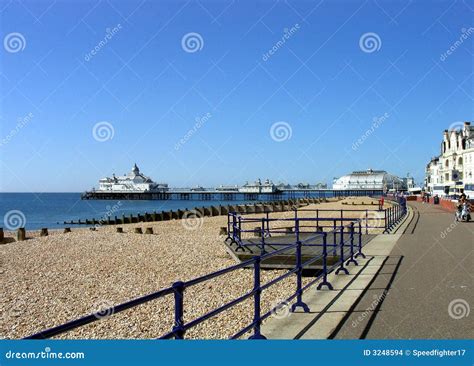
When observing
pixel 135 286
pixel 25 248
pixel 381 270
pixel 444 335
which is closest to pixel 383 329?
pixel 444 335

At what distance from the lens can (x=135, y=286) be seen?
44.5 feet

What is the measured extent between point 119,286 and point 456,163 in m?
74.9

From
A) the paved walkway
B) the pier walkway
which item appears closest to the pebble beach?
the pier walkway

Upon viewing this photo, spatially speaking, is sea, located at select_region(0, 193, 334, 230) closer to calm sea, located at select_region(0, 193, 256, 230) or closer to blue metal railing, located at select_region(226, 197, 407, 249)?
calm sea, located at select_region(0, 193, 256, 230)

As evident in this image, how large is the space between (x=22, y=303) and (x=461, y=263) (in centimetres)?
964

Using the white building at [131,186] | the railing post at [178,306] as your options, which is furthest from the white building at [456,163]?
the white building at [131,186]

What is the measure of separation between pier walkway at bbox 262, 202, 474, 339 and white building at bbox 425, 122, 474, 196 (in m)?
51.9

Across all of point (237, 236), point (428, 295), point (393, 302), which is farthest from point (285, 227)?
point (393, 302)

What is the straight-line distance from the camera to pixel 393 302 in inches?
331

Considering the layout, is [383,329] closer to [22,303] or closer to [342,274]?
[342,274]

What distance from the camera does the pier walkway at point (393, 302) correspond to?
22.1 feet

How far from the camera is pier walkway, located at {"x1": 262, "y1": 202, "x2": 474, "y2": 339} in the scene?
6.75m

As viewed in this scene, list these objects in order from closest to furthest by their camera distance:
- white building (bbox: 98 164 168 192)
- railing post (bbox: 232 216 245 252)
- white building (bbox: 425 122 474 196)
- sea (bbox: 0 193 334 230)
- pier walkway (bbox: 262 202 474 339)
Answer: pier walkway (bbox: 262 202 474 339), railing post (bbox: 232 216 245 252), sea (bbox: 0 193 334 230), white building (bbox: 425 122 474 196), white building (bbox: 98 164 168 192)

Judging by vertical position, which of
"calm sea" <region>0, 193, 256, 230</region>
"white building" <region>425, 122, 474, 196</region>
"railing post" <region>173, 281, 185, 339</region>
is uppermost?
"white building" <region>425, 122, 474, 196</region>
